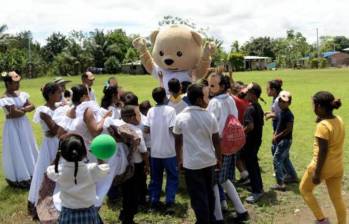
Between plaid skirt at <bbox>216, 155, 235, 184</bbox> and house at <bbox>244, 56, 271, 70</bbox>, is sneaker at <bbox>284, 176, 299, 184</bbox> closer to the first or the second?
plaid skirt at <bbox>216, 155, 235, 184</bbox>

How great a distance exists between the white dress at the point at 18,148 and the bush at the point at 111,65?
184ft

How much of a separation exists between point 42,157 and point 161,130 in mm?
1467

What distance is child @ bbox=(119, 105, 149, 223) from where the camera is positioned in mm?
5320

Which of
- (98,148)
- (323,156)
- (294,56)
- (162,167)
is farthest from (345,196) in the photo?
(294,56)

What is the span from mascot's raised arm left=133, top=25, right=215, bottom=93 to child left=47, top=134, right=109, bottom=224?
4145mm

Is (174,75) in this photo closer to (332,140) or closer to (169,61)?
(169,61)

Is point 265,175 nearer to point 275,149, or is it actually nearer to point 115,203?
point 275,149

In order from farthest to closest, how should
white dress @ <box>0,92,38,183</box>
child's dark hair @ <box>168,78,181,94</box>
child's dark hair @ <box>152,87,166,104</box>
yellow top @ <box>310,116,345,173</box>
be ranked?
white dress @ <box>0,92,38,183</box>, child's dark hair @ <box>168,78,181,94</box>, child's dark hair @ <box>152,87,166,104</box>, yellow top @ <box>310,116,345,173</box>

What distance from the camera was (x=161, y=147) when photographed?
5.93 metres

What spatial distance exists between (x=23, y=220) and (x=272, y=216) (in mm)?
3068

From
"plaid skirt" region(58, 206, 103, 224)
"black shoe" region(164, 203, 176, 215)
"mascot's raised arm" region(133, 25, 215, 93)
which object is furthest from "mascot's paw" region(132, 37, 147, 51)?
"plaid skirt" region(58, 206, 103, 224)

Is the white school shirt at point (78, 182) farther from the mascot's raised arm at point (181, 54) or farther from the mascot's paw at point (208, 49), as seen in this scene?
the mascot's paw at point (208, 49)

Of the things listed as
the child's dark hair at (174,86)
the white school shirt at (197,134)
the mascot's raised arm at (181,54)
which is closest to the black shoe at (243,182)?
the child's dark hair at (174,86)

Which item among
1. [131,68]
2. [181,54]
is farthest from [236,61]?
[181,54]
